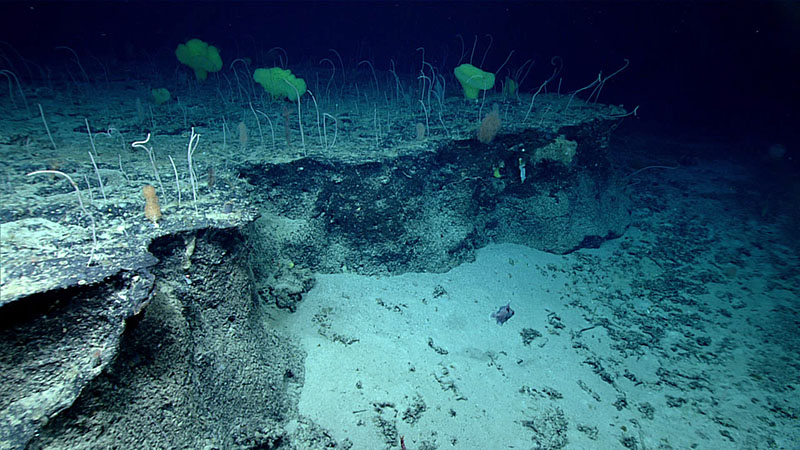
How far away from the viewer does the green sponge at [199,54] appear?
258 inches

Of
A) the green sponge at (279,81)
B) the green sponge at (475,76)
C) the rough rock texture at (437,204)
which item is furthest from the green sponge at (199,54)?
the green sponge at (475,76)

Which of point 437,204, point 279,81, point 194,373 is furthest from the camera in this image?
point 279,81

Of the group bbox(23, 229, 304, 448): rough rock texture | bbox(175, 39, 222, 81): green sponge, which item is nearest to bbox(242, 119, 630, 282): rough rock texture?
bbox(23, 229, 304, 448): rough rock texture

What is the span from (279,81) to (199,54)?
2163 millimetres

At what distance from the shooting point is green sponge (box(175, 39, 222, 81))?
6.55 m

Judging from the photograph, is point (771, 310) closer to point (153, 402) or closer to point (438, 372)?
point (438, 372)

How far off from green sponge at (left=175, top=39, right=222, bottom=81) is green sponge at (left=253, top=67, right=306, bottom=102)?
1623 millimetres

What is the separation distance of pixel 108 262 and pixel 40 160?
2.27m

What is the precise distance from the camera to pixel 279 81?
19.1ft

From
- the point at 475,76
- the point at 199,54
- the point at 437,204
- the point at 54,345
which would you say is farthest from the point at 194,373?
the point at 199,54

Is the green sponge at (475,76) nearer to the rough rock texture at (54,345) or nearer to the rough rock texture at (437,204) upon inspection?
the rough rock texture at (437,204)

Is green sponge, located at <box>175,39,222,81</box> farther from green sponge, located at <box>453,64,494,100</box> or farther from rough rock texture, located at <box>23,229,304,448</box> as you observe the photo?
rough rock texture, located at <box>23,229,304,448</box>

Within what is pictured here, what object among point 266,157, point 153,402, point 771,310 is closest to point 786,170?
point 771,310

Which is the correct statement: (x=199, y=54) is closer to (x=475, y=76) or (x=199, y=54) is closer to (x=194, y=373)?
(x=475, y=76)
